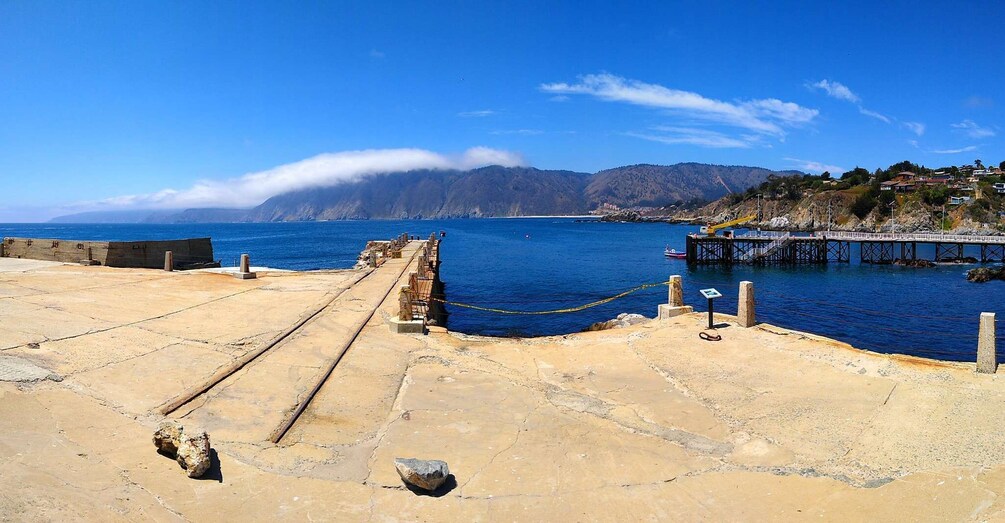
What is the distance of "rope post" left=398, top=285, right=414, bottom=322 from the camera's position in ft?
45.7

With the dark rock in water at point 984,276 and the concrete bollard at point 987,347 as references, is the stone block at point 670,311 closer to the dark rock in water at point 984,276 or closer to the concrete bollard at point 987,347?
the concrete bollard at point 987,347

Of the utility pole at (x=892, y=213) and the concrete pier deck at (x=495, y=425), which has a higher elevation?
the utility pole at (x=892, y=213)

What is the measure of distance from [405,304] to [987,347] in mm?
11240

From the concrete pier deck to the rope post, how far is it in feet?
2.09

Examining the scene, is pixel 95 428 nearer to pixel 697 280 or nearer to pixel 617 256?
pixel 697 280

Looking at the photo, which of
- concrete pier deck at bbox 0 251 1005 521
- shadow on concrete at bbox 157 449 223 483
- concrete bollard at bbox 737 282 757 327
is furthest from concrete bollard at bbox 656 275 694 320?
shadow on concrete at bbox 157 449 223 483

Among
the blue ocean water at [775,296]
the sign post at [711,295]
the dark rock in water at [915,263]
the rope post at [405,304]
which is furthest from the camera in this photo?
the dark rock in water at [915,263]

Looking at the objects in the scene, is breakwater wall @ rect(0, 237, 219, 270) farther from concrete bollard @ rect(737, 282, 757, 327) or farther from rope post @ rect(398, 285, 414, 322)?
concrete bollard @ rect(737, 282, 757, 327)

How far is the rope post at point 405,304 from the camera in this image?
1392 centimetres

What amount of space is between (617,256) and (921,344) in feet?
164

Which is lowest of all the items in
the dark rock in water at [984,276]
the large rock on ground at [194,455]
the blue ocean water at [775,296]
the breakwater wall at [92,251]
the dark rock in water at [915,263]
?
the blue ocean water at [775,296]

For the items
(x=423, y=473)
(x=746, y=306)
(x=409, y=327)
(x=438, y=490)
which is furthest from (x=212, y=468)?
(x=746, y=306)

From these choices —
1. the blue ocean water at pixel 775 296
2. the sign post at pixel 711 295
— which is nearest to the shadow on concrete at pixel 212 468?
the sign post at pixel 711 295

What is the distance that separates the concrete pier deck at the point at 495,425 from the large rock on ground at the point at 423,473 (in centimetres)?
18
